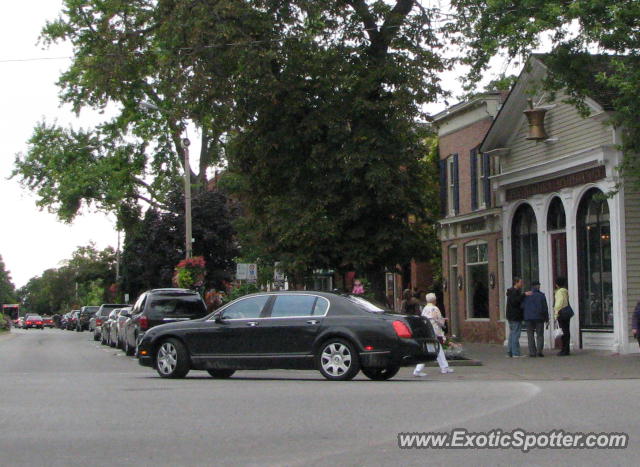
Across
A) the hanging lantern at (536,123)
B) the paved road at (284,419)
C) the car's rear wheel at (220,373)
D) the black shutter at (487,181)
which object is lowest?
the paved road at (284,419)

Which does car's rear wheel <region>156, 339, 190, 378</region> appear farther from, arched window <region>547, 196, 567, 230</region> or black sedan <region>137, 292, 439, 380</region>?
arched window <region>547, 196, 567, 230</region>

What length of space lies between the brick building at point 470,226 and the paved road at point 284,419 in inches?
637

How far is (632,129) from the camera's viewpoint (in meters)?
22.4

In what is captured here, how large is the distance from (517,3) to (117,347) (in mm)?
18753

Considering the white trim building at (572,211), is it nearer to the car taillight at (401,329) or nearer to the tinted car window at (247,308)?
the car taillight at (401,329)

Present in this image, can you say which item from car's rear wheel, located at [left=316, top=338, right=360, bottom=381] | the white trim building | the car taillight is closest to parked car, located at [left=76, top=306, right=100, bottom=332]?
the white trim building

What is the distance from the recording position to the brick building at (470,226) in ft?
111

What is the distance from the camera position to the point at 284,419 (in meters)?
11.9

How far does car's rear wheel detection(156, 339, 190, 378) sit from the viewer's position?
1925 cm

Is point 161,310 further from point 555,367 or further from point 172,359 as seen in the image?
point 555,367

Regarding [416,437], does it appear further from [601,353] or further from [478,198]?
[478,198]

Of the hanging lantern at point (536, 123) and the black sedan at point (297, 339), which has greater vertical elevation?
the hanging lantern at point (536, 123)

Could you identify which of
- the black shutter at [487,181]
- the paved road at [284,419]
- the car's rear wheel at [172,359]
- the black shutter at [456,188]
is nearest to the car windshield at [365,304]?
the paved road at [284,419]

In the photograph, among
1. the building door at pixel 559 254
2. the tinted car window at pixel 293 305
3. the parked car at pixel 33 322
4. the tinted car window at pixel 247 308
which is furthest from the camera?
the parked car at pixel 33 322
